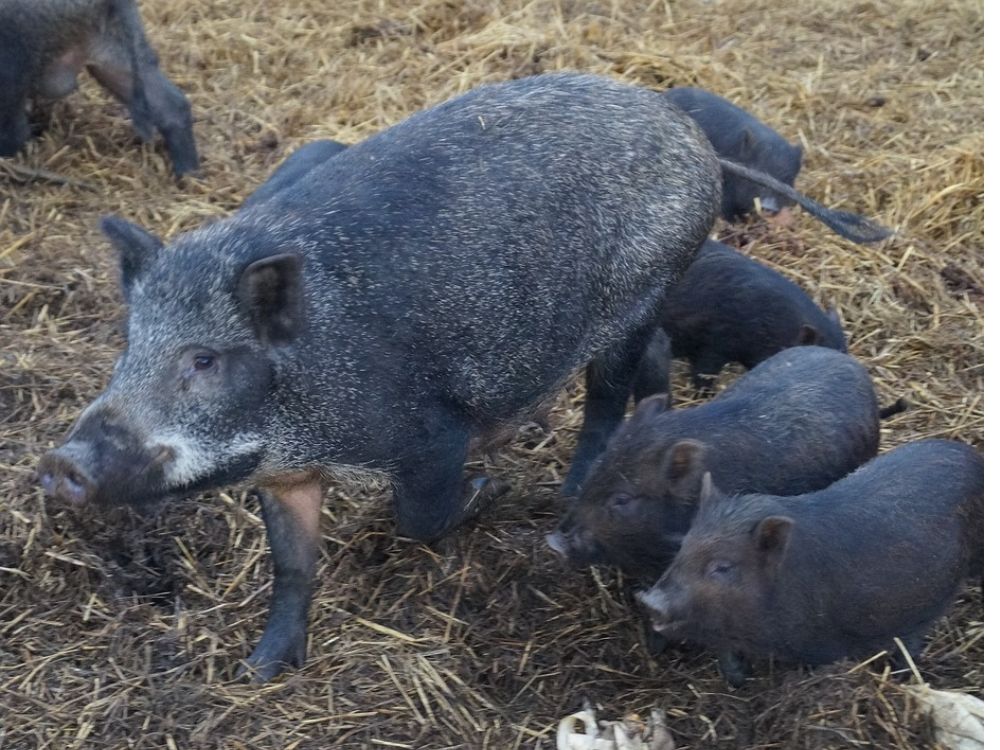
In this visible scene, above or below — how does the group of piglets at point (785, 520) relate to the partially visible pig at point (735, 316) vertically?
above

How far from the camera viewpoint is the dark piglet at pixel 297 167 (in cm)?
582

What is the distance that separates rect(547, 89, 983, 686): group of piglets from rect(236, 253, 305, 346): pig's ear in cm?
112

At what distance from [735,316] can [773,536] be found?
6.70 feet

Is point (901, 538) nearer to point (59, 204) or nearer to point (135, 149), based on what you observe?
point (59, 204)

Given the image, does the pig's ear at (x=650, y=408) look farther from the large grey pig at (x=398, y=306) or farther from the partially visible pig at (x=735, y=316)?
the partially visible pig at (x=735, y=316)

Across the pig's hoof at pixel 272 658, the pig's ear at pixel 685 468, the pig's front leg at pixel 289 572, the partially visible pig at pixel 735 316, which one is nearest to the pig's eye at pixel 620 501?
the pig's ear at pixel 685 468

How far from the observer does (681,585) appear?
12.9 ft

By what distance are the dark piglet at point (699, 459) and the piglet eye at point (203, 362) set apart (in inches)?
48.9

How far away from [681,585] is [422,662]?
2.85ft

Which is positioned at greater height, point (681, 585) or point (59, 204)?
point (681, 585)

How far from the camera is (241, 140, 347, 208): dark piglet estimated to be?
19.1 ft

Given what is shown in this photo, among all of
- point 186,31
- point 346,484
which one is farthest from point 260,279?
point 186,31

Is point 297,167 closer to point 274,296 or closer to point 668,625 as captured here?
point 274,296

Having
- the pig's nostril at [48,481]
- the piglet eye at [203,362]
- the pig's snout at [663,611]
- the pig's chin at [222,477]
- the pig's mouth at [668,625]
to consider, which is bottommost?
the pig's mouth at [668,625]
